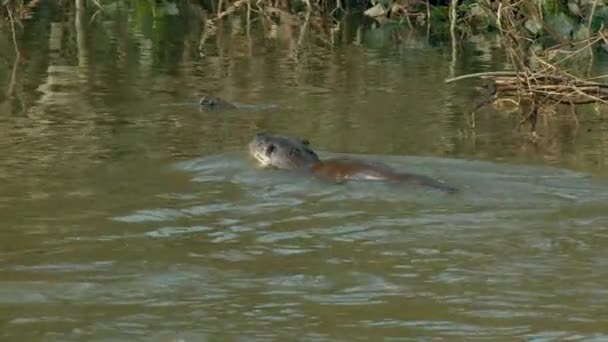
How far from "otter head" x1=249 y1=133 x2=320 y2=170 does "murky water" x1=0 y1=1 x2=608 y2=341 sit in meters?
0.13

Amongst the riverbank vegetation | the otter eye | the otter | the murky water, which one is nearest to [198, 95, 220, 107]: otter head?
the otter

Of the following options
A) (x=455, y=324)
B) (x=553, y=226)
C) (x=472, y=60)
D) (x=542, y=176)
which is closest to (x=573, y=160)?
(x=542, y=176)

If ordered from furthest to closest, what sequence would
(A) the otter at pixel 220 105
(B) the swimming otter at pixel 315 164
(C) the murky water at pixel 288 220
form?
(A) the otter at pixel 220 105 → (B) the swimming otter at pixel 315 164 → (C) the murky water at pixel 288 220

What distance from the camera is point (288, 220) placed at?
25.4 feet

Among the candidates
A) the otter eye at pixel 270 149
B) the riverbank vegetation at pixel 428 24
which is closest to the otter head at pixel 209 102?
the riverbank vegetation at pixel 428 24

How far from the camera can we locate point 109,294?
6.27 meters

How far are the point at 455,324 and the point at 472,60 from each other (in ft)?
35.4

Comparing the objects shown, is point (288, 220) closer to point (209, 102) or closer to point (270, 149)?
point (270, 149)

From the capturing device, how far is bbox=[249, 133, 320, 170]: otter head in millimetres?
9281

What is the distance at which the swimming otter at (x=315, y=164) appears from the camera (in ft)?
28.1

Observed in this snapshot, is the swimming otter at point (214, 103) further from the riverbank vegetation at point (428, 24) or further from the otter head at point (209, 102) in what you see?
the riverbank vegetation at point (428, 24)

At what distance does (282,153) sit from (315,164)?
26 centimetres

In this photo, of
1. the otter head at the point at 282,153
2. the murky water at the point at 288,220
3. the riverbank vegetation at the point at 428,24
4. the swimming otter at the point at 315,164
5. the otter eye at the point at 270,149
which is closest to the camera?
the murky water at the point at 288,220

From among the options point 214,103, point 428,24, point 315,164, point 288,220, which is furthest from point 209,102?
point 428,24
